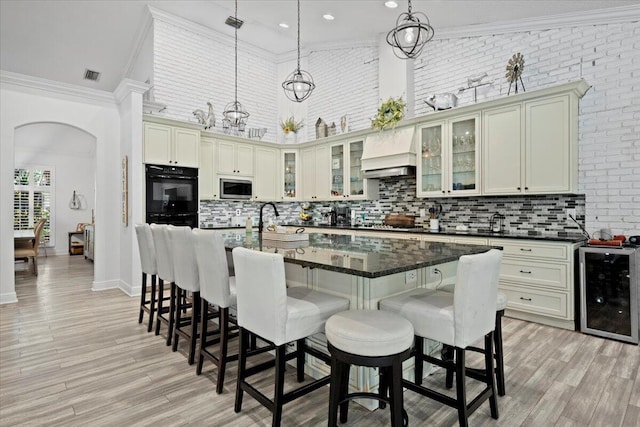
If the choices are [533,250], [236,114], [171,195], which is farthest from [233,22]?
[533,250]

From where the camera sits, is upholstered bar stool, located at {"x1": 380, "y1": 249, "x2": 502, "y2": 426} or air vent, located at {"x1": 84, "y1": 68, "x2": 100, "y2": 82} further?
air vent, located at {"x1": 84, "y1": 68, "x2": 100, "y2": 82}

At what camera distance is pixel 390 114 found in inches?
201

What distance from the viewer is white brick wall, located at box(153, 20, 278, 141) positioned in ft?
18.8

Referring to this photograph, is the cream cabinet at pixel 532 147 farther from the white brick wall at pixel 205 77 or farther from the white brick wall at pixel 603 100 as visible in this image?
the white brick wall at pixel 205 77

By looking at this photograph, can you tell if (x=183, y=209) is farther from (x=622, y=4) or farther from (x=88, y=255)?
(x=622, y=4)

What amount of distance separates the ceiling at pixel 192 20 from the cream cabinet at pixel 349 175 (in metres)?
1.89

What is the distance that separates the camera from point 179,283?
2809 mm

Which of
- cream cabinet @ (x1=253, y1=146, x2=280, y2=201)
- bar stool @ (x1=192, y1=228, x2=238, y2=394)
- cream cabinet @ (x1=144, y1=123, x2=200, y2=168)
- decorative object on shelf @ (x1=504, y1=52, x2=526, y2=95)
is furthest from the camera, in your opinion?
cream cabinet @ (x1=253, y1=146, x2=280, y2=201)

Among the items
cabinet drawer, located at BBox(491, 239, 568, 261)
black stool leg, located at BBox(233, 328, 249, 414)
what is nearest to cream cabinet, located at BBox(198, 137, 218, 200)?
black stool leg, located at BBox(233, 328, 249, 414)

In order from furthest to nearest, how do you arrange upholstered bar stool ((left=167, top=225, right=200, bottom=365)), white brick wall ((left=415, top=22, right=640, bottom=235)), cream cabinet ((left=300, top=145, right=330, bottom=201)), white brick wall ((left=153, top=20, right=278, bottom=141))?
cream cabinet ((left=300, top=145, right=330, bottom=201)) → white brick wall ((left=153, top=20, right=278, bottom=141)) → white brick wall ((left=415, top=22, right=640, bottom=235)) → upholstered bar stool ((left=167, top=225, right=200, bottom=365))

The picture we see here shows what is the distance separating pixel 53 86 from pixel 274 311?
5177 mm

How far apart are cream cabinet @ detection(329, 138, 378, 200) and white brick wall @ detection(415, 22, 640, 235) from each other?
99.7 inches

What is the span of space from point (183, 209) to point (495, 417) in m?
4.62

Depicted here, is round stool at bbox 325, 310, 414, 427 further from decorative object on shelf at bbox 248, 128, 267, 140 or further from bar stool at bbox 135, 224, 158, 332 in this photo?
decorative object on shelf at bbox 248, 128, 267, 140
